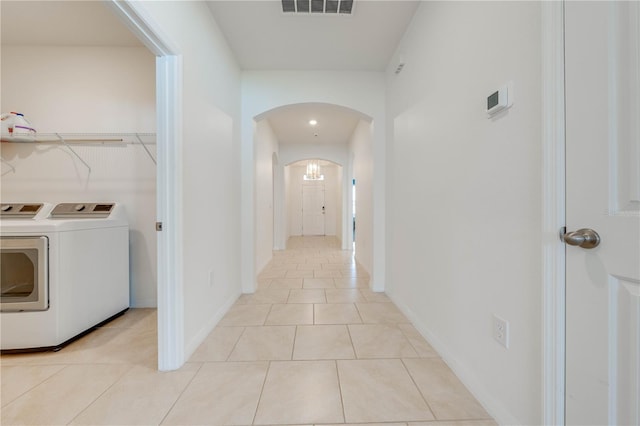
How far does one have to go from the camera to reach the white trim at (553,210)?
919mm

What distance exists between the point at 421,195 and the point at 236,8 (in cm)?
218

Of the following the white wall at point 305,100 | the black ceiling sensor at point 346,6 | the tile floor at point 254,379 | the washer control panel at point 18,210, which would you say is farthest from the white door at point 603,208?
the washer control panel at point 18,210

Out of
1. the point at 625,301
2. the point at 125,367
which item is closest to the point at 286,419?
the point at 125,367

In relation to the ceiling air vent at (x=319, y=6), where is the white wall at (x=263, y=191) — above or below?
below

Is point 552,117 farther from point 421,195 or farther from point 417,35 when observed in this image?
point 417,35

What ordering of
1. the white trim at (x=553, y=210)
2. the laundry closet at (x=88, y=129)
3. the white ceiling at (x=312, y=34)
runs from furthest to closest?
the laundry closet at (x=88, y=129)
the white ceiling at (x=312, y=34)
the white trim at (x=553, y=210)

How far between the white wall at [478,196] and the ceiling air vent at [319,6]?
616 millimetres

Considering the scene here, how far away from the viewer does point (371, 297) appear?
2.97m

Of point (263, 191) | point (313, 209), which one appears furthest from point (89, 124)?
point (313, 209)

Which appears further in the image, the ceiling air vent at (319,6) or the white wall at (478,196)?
the ceiling air vent at (319,6)

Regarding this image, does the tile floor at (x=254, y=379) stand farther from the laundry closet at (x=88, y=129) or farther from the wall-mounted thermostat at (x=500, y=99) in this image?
the wall-mounted thermostat at (x=500, y=99)

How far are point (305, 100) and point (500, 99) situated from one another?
91.4 inches

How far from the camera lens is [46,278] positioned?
1.77m

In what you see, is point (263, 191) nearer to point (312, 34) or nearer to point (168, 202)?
point (312, 34)
